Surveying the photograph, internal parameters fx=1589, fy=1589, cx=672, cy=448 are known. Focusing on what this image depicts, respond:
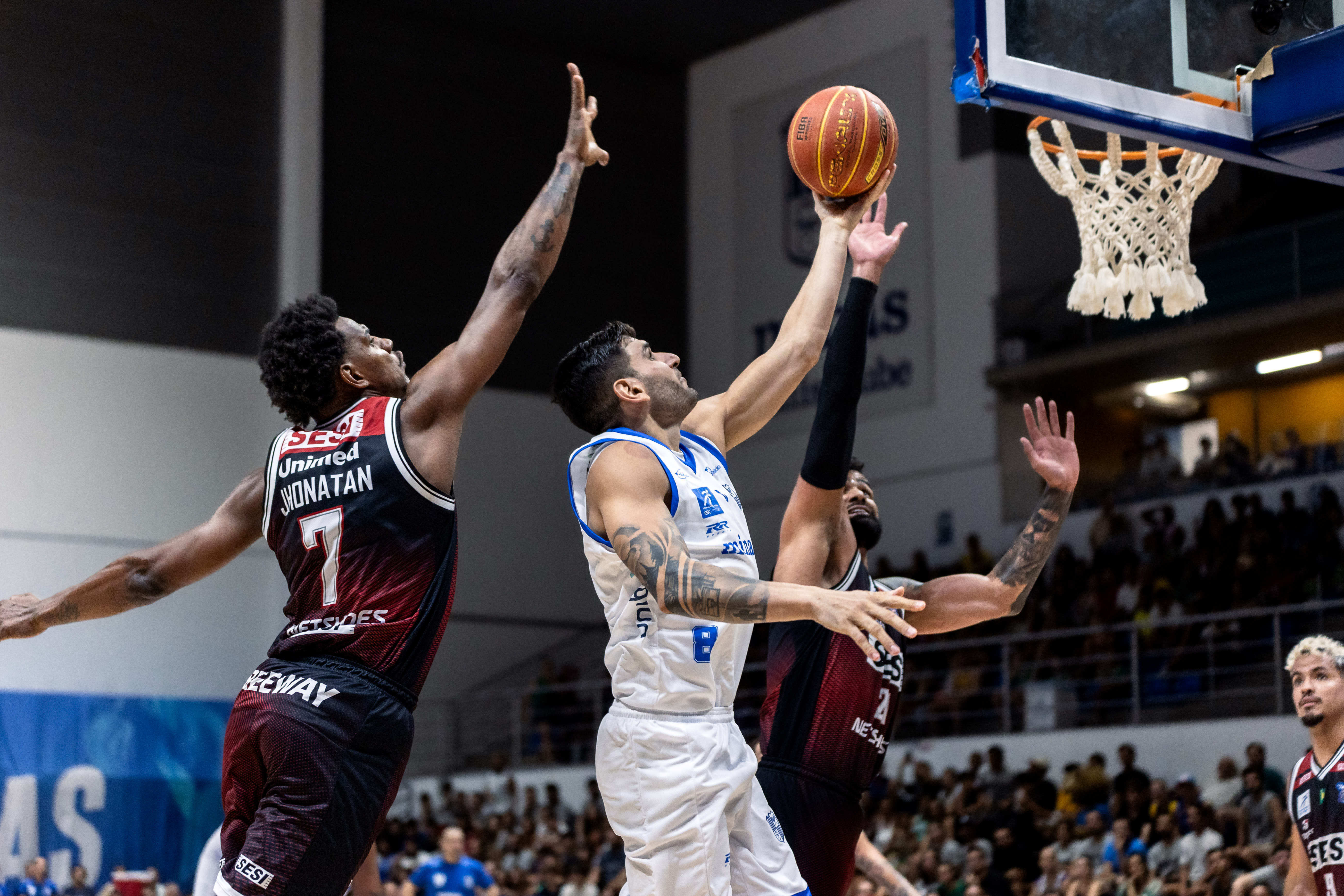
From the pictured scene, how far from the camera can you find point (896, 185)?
76.0 feet

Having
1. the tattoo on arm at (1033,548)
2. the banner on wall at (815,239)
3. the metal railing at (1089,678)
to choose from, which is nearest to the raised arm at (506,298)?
the tattoo on arm at (1033,548)

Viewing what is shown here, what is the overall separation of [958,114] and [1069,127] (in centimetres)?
1607

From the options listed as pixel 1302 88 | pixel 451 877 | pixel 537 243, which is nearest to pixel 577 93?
pixel 537 243

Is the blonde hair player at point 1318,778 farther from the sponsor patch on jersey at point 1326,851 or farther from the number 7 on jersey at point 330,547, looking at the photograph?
the number 7 on jersey at point 330,547

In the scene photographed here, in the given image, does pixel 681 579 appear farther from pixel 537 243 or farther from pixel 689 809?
pixel 537 243

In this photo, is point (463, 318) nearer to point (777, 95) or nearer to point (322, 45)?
→ point (322, 45)

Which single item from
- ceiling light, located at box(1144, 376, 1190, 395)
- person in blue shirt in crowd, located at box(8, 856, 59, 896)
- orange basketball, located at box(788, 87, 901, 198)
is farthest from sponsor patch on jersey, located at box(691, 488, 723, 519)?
ceiling light, located at box(1144, 376, 1190, 395)

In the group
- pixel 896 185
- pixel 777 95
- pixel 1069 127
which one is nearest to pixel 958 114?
pixel 896 185

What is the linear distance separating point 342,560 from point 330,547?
5 centimetres

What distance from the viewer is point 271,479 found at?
433cm

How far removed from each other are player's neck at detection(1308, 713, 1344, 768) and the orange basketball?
3.11 m

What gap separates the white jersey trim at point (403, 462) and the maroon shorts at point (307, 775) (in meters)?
0.48

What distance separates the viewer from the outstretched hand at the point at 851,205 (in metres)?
5.22

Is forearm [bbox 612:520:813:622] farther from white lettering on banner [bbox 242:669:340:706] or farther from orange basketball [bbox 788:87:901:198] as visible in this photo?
orange basketball [bbox 788:87:901:198]
